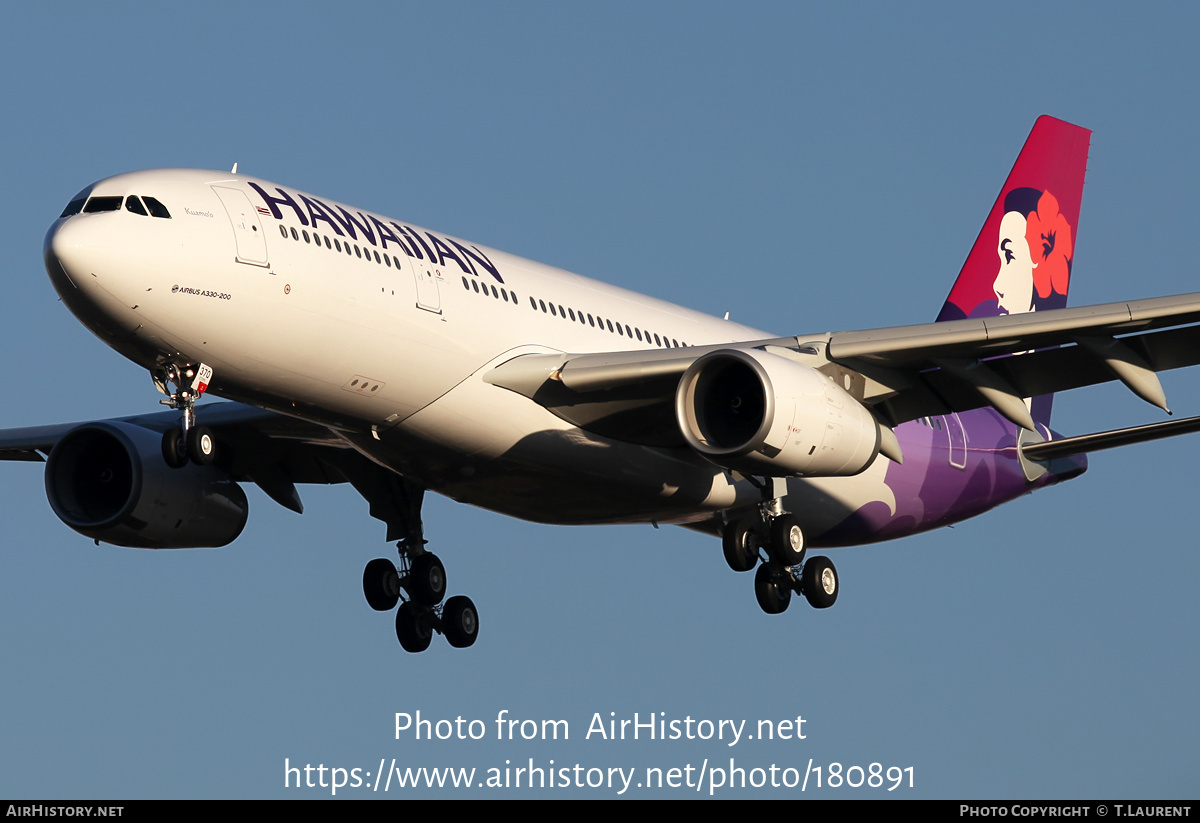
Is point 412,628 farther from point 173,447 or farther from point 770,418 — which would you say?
point 770,418

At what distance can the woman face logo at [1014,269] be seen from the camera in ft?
117

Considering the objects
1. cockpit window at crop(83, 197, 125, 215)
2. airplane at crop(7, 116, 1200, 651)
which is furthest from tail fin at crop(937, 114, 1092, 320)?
cockpit window at crop(83, 197, 125, 215)

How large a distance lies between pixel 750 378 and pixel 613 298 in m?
3.96

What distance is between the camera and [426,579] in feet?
95.0

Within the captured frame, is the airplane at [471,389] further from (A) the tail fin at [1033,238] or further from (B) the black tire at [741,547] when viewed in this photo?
(A) the tail fin at [1033,238]

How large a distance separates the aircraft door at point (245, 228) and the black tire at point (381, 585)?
880cm

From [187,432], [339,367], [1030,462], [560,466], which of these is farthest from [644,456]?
[1030,462]

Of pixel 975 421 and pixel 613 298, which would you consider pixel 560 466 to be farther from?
pixel 975 421

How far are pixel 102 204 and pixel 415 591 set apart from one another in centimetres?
1022

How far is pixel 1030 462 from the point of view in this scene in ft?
105

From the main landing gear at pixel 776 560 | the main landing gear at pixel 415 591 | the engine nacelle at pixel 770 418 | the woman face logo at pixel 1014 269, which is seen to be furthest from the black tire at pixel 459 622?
the woman face logo at pixel 1014 269

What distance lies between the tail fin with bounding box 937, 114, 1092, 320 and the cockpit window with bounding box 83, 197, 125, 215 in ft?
62.0

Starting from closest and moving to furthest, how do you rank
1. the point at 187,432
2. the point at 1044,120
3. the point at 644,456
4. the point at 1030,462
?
the point at 187,432 < the point at 644,456 < the point at 1030,462 < the point at 1044,120

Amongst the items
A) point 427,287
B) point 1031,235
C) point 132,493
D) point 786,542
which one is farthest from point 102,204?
point 1031,235
